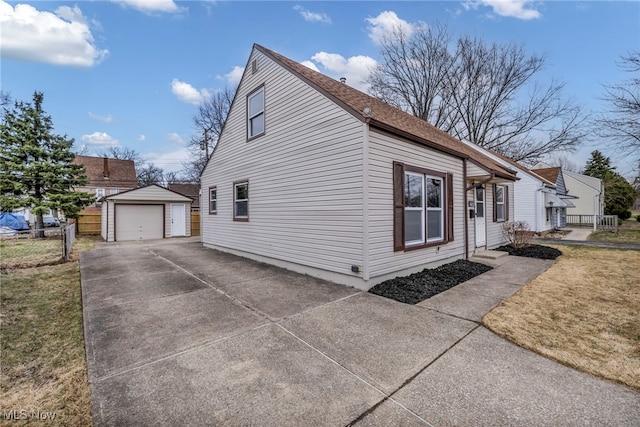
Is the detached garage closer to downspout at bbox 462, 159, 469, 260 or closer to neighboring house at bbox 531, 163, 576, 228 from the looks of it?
downspout at bbox 462, 159, 469, 260

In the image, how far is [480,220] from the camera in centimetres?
949

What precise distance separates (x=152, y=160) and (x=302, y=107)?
145ft

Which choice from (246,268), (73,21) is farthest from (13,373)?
(73,21)

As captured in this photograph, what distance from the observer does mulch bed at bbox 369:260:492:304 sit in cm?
509

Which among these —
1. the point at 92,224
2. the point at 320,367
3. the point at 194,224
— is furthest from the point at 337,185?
the point at 92,224

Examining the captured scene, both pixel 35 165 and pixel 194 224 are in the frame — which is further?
pixel 194 224

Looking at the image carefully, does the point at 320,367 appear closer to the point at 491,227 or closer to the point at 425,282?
the point at 425,282

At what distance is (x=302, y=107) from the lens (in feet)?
21.9

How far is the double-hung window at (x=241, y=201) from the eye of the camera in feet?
29.5

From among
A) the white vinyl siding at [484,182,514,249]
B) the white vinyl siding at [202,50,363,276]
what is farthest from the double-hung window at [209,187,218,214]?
the white vinyl siding at [484,182,514,249]

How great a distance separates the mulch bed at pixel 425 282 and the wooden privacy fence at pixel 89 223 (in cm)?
2021

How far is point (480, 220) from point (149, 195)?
16.5m

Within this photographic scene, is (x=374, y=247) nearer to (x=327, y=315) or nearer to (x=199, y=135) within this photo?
(x=327, y=315)

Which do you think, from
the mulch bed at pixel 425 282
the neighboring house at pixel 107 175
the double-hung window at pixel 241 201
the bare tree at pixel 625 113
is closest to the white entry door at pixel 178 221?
Result: the double-hung window at pixel 241 201
